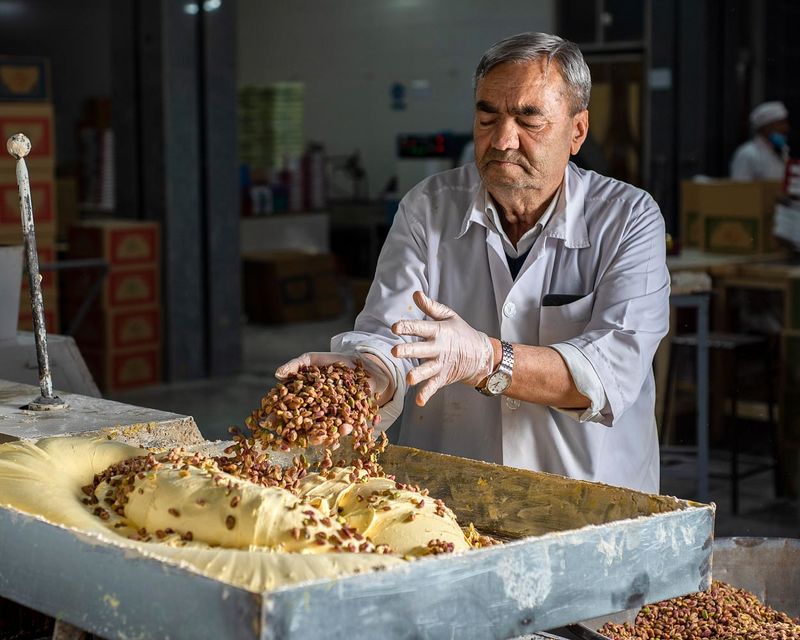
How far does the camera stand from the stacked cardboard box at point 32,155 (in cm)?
598

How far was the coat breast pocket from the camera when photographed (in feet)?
7.09

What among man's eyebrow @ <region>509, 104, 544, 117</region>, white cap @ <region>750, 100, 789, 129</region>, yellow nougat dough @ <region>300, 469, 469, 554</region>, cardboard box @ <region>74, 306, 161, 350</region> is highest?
white cap @ <region>750, 100, 789, 129</region>

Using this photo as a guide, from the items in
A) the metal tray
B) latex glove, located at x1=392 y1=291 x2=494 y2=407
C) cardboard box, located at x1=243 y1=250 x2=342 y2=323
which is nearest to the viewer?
the metal tray

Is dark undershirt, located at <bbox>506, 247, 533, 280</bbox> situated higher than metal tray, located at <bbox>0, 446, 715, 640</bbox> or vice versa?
dark undershirt, located at <bbox>506, 247, 533, 280</bbox>

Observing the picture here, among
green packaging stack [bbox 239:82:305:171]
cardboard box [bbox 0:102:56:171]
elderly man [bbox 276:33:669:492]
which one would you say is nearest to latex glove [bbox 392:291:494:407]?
elderly man [bbox 276:33:669:492]

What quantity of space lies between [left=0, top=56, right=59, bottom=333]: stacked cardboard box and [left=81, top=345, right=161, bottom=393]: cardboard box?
51cm

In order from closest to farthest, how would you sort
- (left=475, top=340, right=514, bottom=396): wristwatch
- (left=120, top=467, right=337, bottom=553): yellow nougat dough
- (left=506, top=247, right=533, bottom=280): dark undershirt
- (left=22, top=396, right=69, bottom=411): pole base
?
1. (left=120, top=467, right=337, bottom=553): yellow nougat dough
2. (left=475, top=340, right=514, bottom=396): wristwatch
3. (left=22, top=396, right=69, bottom=411): pole base
4. (left=506, top=247, right=533, bottom=280): dark undershirt

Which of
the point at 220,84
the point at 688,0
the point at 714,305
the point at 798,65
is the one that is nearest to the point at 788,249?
the point at 714,305

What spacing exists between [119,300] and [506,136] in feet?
16.1

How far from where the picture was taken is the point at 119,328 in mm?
6652

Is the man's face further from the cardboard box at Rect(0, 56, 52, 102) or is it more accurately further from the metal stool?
the cardboard box at Rect(0, 56, 52, 102)

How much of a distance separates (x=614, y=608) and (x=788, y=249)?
472 centimetres

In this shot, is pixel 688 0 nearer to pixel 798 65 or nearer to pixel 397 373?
pixel 798 65

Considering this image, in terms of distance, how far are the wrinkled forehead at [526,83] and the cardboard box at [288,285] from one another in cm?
704
